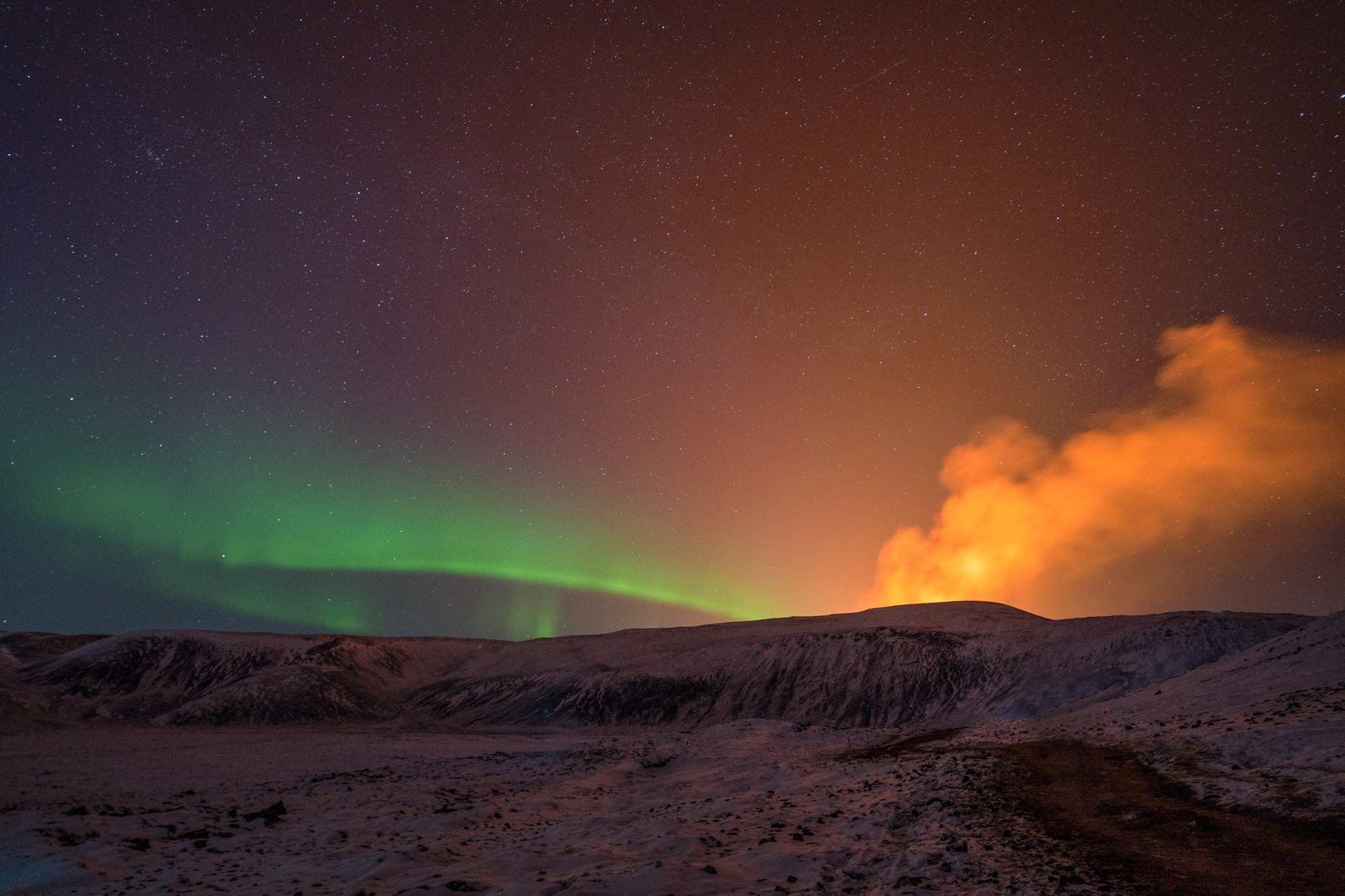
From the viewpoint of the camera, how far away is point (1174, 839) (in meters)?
11.1

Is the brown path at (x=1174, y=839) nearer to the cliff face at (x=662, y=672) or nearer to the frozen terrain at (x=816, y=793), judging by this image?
the frozen terrain at (x=816, y=793)

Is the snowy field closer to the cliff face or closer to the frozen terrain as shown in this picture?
the frozen terrain

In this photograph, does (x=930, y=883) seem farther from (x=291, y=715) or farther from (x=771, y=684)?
(x=291, y=715)

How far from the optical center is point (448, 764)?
3128cm

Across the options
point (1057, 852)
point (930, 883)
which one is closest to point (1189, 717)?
point (1057, 852)

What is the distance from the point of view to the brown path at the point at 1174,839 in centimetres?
881

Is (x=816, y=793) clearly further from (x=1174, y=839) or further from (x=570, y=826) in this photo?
(x=1174, y=839)

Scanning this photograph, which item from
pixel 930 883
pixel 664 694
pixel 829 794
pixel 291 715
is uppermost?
pixel 930 883

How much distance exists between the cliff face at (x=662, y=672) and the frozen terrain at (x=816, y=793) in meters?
0.57

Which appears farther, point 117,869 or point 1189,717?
point 1189,717

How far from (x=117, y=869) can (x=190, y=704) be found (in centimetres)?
7106

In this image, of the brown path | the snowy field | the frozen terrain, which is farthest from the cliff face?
the brown path

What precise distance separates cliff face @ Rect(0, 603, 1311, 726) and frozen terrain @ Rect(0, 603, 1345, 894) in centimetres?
57

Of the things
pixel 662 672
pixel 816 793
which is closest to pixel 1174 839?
pixel 816 793
